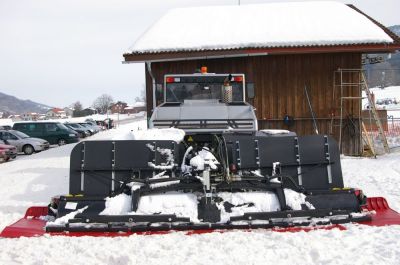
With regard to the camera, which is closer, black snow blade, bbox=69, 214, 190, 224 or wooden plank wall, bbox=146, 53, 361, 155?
black snow blade, bbox=69, 214, 190, 224

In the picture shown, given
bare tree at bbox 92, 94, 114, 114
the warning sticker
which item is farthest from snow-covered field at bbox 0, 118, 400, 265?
bare tree at bbox 92, 94, 114, 114

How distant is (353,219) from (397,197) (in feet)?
12.3

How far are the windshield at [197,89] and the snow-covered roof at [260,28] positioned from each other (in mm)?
5417

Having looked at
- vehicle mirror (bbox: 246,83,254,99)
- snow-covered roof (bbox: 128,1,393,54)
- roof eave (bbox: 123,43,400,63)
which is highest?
snow-covered roof (bbox: 128,1,393,54)

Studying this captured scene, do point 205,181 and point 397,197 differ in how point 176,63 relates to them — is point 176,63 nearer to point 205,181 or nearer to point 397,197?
point 397,197

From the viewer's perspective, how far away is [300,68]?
15.1 m

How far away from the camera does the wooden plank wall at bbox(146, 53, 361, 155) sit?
595 inches

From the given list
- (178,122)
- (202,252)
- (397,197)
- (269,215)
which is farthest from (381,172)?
(202,252)

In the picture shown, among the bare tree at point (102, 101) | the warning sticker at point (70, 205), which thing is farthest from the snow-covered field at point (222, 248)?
the bare tree at point (102, 101)

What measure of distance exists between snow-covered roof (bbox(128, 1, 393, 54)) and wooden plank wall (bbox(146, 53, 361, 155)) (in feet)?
2.63

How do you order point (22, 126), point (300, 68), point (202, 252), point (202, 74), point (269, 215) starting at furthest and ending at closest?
1. point (22, 126)
2. point (300, 68)
3. point (202, 74)
4. point (269, 215)
5. point (202, 252)

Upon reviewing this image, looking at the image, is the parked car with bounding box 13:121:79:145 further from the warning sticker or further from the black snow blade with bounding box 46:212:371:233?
the black snow blade with bounding box 46:212:371:233

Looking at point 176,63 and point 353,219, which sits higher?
point 176,63

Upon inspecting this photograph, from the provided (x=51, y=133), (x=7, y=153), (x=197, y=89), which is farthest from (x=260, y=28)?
(x=51, y=133)
